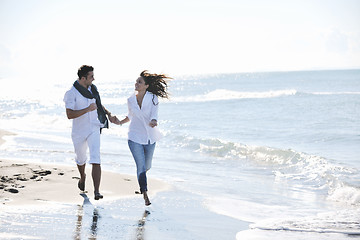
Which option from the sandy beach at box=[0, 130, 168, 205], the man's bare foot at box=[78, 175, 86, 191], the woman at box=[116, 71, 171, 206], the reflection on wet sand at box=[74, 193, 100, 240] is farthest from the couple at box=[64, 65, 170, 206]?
the sandy beach at box=[0, 130, 168, 205]

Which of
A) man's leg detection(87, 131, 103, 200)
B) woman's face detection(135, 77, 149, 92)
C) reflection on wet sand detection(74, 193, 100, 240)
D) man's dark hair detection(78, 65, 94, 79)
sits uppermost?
man's dark hair detection(78, 65, 94, 79)

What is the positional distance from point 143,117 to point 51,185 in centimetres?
187

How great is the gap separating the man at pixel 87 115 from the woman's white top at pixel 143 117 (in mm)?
383

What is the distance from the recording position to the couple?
638cm

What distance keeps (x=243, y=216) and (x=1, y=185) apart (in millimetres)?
3323

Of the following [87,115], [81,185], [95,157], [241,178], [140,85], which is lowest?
[241,178]

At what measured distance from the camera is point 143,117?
253 inches

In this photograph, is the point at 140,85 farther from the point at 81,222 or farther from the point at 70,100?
the point at 81,222

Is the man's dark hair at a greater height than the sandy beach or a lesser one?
greater

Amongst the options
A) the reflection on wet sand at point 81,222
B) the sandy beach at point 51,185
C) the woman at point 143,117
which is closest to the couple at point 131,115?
the woman at point 143,117

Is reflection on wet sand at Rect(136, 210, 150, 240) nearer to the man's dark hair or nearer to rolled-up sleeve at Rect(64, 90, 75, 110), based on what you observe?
rolled-up sleeve at Rect(64, 90, 75, 110)

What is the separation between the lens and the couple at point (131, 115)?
6.38 m

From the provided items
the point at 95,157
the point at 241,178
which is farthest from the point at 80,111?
the point at 241,178

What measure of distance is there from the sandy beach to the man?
0.58 metres
